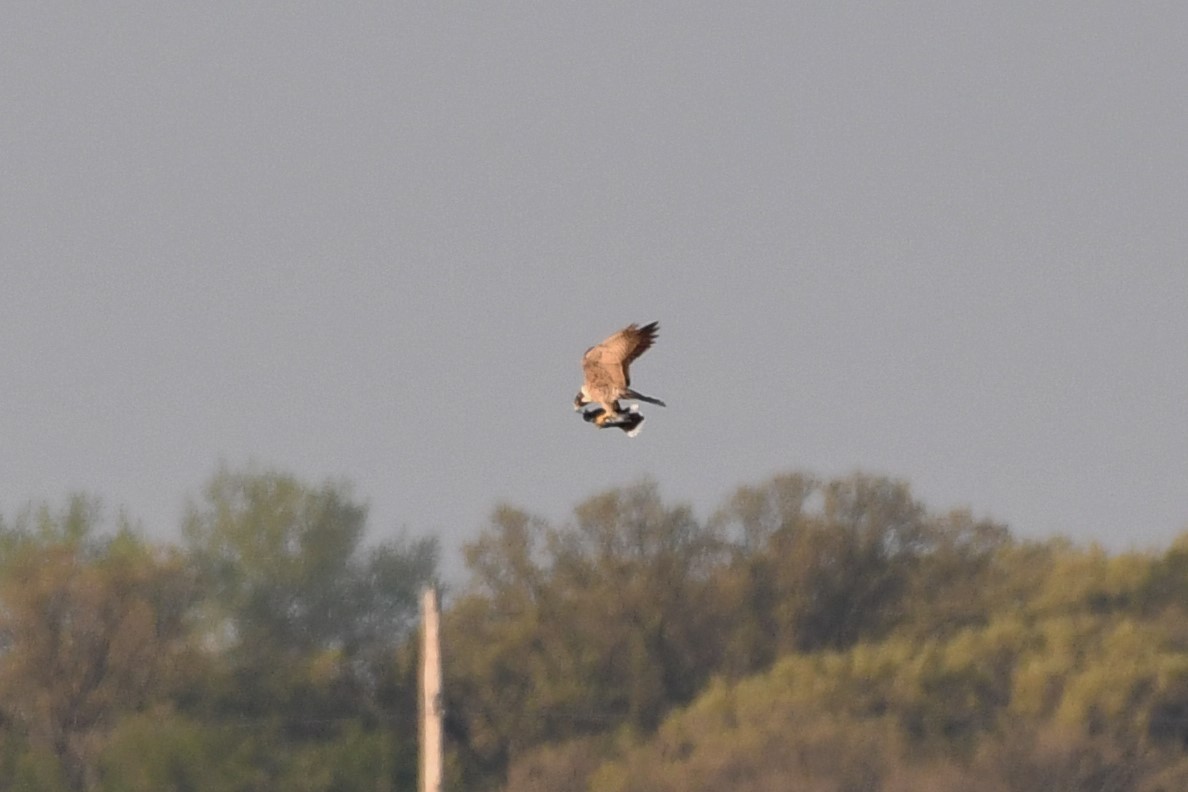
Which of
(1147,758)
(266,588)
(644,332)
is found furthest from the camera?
(266,588)

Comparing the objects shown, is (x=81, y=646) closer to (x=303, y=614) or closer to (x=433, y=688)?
(x=303, y=614)

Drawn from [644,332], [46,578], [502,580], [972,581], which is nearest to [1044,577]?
[972,581]

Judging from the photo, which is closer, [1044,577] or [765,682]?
[765,682]

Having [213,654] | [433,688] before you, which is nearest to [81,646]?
[213,654]

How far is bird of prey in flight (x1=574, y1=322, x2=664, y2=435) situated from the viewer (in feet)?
58.9

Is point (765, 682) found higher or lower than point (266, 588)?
lower

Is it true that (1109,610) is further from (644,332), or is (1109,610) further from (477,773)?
(644,332)

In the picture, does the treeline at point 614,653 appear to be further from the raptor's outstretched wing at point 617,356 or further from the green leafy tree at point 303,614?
the raptor's outstretched wing at point 617,356

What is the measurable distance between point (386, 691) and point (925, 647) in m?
11.4

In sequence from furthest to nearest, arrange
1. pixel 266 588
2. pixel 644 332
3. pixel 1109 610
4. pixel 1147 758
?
1. pixel 266 588
2. pixel 1109 610
3. pixel 1147 758
4. pixel 644 332

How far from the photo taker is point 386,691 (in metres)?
52.0

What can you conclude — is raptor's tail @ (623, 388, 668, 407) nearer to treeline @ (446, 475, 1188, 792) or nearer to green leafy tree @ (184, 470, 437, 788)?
treeline @ (446, 475, 1188, 792)

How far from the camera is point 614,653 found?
52719mm

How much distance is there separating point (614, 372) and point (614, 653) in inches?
1379
